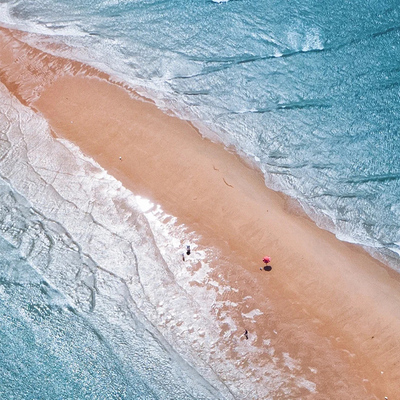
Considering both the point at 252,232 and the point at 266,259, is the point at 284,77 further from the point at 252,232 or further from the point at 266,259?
the point at 266,259

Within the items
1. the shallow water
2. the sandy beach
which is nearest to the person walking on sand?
the sandy beach

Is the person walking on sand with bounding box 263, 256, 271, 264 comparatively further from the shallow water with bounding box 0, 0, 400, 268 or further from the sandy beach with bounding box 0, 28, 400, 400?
the shallow water with bounding box 0, 0, 400, 268

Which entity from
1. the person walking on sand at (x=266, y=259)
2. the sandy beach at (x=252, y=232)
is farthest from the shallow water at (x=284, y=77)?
the person walking on sand at (x=266, y=259)

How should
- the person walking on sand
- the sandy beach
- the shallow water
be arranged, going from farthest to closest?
the shallow water, the person walking on sand, the sandy beach

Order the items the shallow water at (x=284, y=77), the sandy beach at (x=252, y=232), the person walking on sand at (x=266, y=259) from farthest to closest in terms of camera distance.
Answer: the shallow water at (x=284, y=77), the person walking on sand at (x=266, y=259), the sandy beach at (x=252, y=232)

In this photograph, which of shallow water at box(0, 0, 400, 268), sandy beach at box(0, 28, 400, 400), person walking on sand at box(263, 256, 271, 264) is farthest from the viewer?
shallow water at box(0, 0, 400, 268)

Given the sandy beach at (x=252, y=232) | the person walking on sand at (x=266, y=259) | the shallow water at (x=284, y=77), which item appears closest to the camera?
the sandy beach at (x=252, y=232)

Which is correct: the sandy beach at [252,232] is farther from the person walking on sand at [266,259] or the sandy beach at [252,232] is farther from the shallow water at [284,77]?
the shallow water at [284,77]

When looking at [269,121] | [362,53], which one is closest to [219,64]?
[269,121]

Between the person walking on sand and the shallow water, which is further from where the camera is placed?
the shallow water

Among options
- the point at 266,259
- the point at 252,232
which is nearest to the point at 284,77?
the point at 252,232
